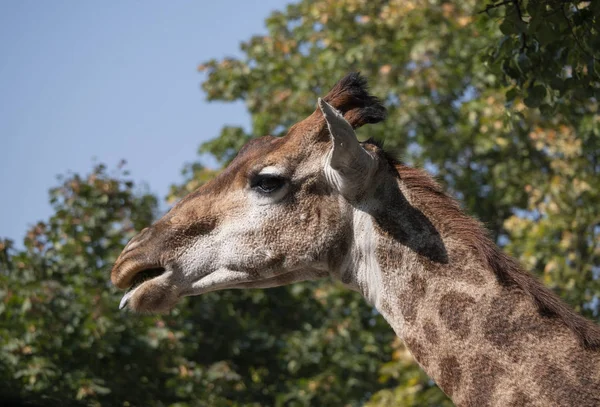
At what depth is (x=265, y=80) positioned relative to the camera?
57.6ft

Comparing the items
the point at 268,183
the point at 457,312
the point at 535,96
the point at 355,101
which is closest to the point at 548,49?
the point at 535,96

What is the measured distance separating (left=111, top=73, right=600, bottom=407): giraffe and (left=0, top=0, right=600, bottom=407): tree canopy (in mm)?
425

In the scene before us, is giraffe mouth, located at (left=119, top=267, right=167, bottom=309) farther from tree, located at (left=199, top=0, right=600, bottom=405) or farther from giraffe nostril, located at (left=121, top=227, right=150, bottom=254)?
tree, located at (left=199, top=0, right=600, bottom=405)

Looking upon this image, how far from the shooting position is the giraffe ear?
427 centimetres

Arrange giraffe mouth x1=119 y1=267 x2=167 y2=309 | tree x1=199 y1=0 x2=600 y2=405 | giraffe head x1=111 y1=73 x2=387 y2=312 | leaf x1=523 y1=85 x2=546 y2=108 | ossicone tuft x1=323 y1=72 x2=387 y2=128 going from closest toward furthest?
giraffe head x1=111 y1=73 x2=387 y2=312
giraffe mouth x1=119 y1=267 x2=167 y2=309
ossicone tuft x1=323 y1=72 x2=387 y2=128
leaf x1=523 y1=85 x2=546 y2=108
tree x1=199 y1=0 x2=600 y2=405

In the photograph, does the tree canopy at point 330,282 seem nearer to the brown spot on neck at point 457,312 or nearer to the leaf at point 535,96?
the leaf at point 535,96

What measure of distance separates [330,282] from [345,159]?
10392mm

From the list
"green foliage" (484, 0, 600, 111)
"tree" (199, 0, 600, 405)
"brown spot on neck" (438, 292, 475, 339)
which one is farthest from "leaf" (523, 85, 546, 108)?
"tree" (199, 0, 600, 405)

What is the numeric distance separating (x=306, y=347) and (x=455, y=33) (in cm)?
534

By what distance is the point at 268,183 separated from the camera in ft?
15.4

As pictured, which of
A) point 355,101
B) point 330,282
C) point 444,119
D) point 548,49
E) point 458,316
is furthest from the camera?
point 444,119

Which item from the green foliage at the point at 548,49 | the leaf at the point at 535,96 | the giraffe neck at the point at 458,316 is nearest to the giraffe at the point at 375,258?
the giraffe neck at the point at 458,316

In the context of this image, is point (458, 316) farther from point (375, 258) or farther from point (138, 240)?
point (138, 240)

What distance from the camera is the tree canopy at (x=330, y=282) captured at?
252 inches
